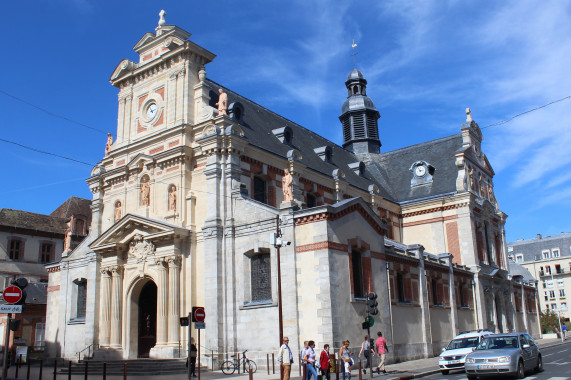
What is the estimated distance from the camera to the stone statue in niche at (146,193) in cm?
2977

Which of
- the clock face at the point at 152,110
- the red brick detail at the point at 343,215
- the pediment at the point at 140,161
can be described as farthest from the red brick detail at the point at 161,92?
the red brick detail at the point at 343,215

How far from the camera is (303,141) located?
38.2 meters

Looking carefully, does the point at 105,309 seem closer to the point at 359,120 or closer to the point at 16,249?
the point at 16,249

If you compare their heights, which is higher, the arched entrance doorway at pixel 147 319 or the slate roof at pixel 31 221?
the slate roof at pixel 31 221

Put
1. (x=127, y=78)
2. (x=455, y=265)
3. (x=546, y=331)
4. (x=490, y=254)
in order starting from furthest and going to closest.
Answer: (x=546, y=331), (x=490, y=254), (x=455, y=265), (x=127, y=78)

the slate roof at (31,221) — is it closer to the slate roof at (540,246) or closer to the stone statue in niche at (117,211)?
the stone statue in niche at (117,211)

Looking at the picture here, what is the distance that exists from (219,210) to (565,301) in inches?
2804

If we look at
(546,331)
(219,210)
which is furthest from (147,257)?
(546,331)

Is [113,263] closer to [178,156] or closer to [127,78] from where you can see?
[178,156]

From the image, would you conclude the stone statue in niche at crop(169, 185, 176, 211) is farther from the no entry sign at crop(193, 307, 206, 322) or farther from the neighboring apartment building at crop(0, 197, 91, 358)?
the neighboring apartment building at crop(0, 197, 91, 358)

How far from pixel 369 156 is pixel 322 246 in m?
27.9

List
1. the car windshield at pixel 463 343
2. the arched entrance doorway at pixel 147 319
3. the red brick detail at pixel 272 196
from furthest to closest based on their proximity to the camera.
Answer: the red brick detail at pixel 272 196 → the arched entrance doorway at pixel 147 319 → the car windshield at pixel 463 343

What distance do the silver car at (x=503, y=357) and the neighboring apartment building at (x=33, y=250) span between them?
1386 inches

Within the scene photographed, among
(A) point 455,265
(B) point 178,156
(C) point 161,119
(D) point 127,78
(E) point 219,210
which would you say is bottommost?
(A) point 455,265
